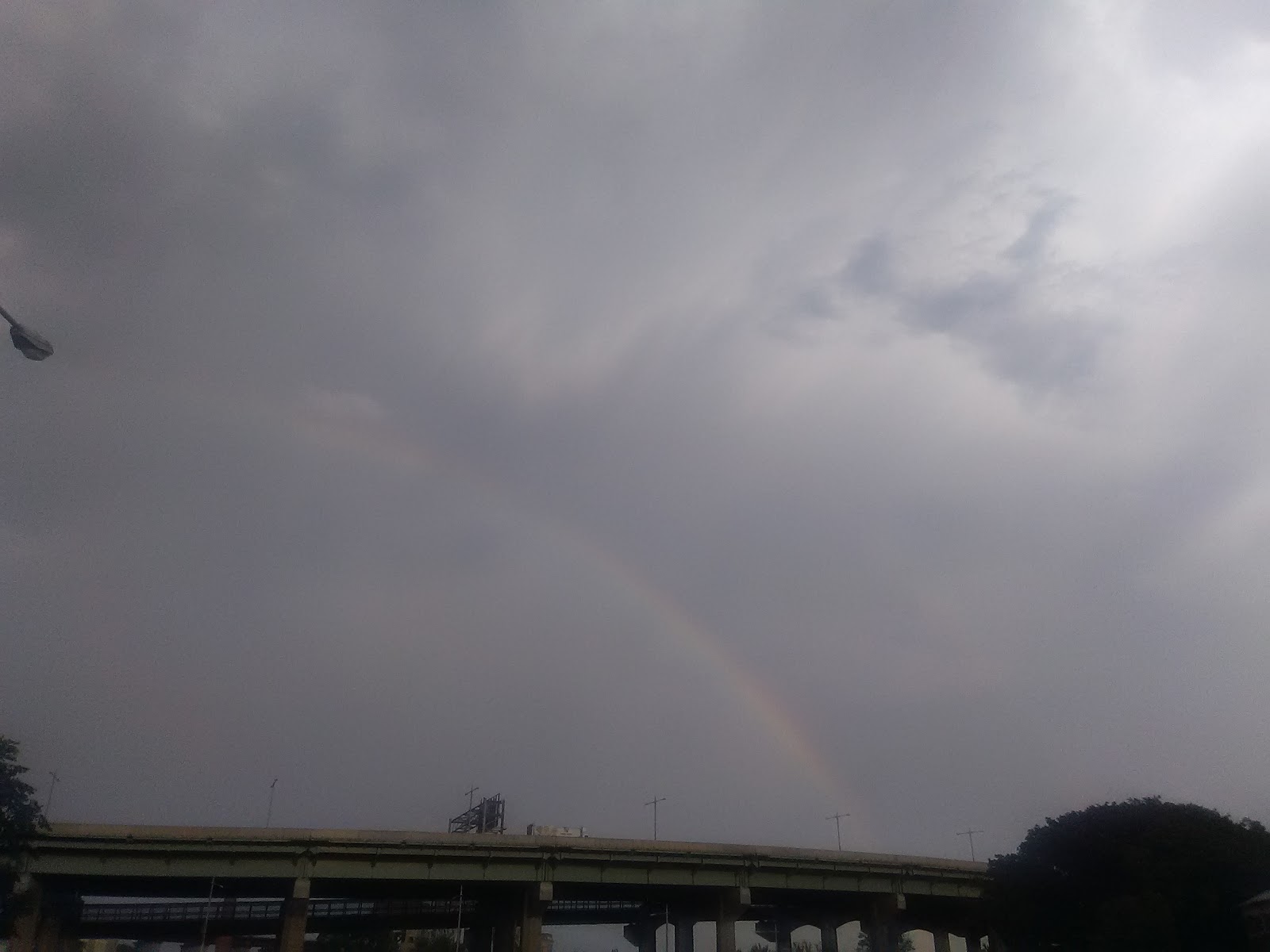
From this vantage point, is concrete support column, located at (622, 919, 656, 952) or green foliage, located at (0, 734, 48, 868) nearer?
green foliage, located at (0, 734, 48, 868)

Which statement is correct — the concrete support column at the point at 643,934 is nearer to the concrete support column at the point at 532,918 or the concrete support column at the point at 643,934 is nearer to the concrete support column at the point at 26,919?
the concrete support column at the point at 532,918

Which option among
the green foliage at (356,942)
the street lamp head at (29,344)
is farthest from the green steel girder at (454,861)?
the street lamp head at (29,344)

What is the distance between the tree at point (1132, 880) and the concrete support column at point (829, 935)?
2973 centimetres

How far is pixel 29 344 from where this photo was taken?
19.5 m

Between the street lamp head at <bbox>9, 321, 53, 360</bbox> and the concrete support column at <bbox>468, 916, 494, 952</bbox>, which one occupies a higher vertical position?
the street lamp head at <bbox>9, 321, 53, 360</bbox>

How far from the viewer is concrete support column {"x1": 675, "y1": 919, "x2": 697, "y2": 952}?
340 ft

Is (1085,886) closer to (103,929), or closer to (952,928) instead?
(952,928)

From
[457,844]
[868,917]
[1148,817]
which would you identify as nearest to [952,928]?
[868,917]

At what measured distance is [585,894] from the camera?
100562mm

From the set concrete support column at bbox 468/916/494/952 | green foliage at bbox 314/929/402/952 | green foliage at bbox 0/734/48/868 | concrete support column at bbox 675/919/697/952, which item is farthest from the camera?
green foliage at bbox 314/929/402/952

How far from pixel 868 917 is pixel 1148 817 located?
109 ft

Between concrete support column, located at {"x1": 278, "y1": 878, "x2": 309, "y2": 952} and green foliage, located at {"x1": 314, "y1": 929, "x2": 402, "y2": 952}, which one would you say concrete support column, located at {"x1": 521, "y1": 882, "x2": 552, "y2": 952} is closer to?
concrete support column, located at {"x1": 278, "y1": 878, "x2": 309, "y2": 952}

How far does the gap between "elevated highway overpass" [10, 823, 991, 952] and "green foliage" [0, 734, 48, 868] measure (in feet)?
16.7

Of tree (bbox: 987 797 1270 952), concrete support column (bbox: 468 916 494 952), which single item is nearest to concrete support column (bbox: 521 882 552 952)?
concrete support column (bbox: 468 916 494 952)
